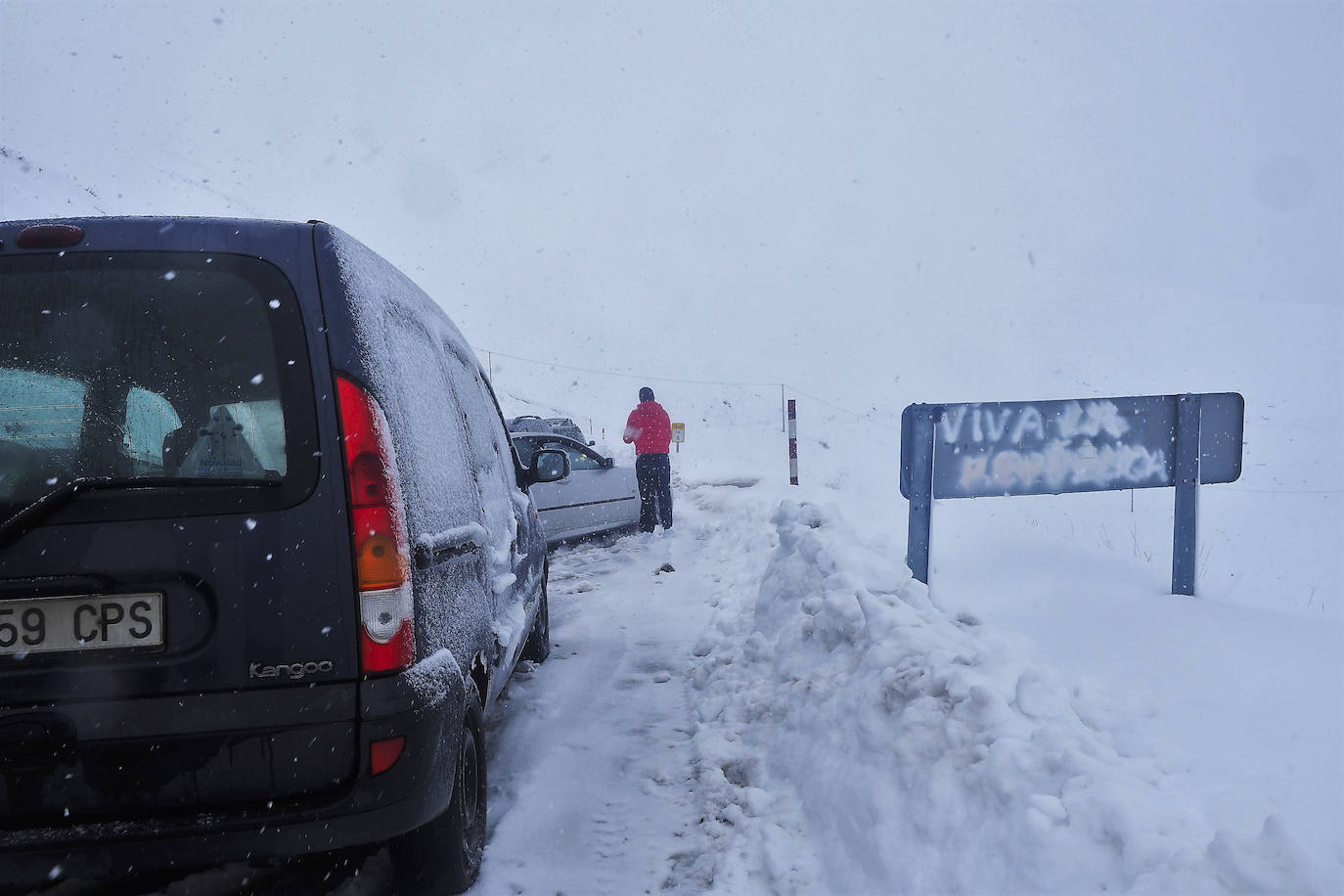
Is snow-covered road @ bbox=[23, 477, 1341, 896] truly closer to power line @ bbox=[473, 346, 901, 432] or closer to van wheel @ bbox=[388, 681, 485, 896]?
→ van wheel @ bbox=[388, 681, 485, 896]

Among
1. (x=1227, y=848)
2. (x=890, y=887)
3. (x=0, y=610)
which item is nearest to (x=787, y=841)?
(x=890, y=887)

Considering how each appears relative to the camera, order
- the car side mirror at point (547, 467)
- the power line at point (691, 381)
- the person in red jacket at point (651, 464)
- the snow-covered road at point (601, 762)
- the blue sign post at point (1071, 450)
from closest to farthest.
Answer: the snow-covered road at point (601, 762) → the blue sign post at point (1071, 450) → the car side mirror at point (547, 467) → the person in red jacket at point (651, 464) → the power line at point (691, 381)

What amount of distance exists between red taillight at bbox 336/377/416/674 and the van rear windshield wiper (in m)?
0.20

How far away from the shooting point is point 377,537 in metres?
1.89

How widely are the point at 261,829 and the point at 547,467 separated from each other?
2885 millimetres

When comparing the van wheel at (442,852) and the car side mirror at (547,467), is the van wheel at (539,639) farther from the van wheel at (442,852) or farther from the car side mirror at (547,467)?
the van wheel at (442,852)

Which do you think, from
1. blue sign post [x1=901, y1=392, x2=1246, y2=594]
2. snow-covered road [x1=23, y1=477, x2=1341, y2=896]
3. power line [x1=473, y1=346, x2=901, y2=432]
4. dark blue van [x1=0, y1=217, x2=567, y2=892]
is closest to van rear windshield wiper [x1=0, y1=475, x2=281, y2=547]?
dark blue van [x1=0, y1=217, x2=567, y2=892]

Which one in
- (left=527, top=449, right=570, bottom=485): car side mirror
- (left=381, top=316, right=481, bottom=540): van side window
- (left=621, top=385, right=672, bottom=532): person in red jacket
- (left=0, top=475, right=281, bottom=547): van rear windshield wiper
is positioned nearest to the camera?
(left=0, top=475, right=281, bottom=547): van rear windshield wiper

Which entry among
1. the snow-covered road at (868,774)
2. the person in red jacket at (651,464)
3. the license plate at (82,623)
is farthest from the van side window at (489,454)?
the person in red jacket at (651,464)

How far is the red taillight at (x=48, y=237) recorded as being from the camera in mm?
1872

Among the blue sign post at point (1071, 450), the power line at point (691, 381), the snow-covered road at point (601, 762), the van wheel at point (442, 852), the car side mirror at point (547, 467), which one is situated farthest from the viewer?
the power line at point (691, 381)

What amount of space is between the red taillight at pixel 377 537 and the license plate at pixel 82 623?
451 mm

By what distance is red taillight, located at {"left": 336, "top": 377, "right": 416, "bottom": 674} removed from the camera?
1875mm

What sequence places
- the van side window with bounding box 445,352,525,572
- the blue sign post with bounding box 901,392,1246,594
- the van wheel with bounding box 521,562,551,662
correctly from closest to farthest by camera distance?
the van side window with bounding box 445,352,525,572 → the blue sign post with bounding box 901,392,1246,594 → the van wheel with bounding box 521,562,551,662
